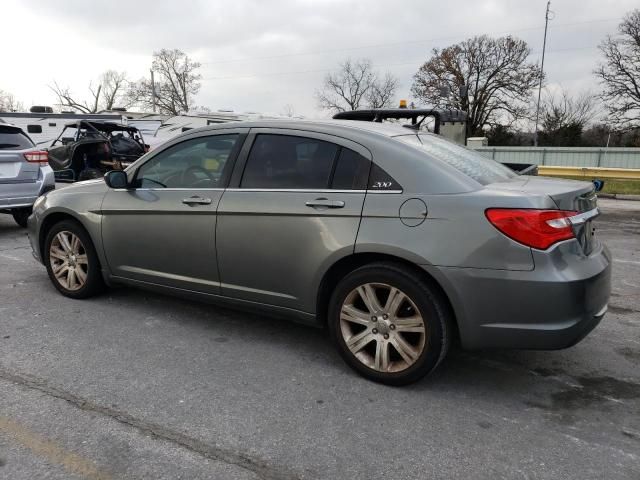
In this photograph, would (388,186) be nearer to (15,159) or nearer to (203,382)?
(203,382)

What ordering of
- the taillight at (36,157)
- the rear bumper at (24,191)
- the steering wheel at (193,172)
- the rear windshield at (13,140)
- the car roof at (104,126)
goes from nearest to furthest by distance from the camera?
the steering wheel at (193,172), the rear bumper at (24,191), the rear windshield at (13,140), the taillight at (36,157), the car roof at (104,126)

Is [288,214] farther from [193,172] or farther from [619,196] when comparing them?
[619,196]

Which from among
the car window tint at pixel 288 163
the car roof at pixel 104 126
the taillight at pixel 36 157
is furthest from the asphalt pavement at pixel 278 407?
the car roof at pixel 104 126

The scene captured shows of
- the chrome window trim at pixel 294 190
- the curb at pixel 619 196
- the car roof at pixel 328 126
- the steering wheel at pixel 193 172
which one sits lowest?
the curb at pixel 619 196

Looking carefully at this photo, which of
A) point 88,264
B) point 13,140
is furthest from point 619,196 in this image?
point 13,140

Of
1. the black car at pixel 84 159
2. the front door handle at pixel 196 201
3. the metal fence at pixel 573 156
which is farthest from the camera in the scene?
the metal fence at pixel 573 156

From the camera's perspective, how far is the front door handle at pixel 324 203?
125 inches

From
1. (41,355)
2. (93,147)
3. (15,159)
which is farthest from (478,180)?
(93,147)

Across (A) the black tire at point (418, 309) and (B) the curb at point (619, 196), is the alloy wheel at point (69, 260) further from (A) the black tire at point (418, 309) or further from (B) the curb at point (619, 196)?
(B) the curb at point (619, 196)

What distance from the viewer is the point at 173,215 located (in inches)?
152

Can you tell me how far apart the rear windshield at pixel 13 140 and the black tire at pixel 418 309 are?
649 cm

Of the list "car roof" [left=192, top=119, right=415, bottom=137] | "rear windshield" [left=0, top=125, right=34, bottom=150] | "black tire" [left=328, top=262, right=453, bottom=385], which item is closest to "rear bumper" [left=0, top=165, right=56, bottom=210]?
"rear windshield" [left=0, top=125, right=34, bottom=150]

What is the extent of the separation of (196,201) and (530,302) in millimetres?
2343

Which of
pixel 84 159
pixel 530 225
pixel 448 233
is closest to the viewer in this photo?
pixel 530 225
